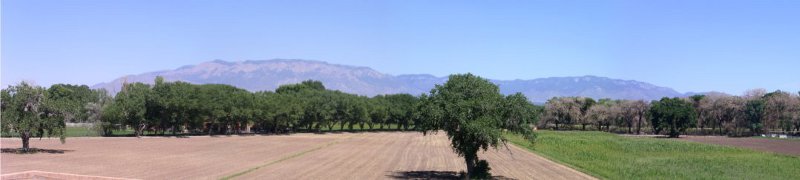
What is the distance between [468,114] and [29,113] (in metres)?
46.0

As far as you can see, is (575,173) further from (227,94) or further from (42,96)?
(227,94)

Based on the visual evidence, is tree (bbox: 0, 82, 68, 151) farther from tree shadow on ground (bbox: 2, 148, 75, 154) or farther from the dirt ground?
the dirt ground

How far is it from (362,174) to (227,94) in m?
93.8

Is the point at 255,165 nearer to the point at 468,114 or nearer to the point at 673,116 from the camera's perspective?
the point at 468,114

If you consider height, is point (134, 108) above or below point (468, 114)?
above

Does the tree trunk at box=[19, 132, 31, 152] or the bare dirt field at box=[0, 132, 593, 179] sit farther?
the tree trunk at box=[19, 132, 31, 152]

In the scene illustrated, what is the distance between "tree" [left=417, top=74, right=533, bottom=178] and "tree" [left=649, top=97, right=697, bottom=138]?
140 meters

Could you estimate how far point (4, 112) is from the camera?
61594 millimetres

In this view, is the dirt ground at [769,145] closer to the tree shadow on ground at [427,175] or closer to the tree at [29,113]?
the tree shadow on ground at [427,175]

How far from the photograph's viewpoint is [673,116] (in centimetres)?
17325

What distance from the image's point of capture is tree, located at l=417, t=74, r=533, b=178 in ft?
140

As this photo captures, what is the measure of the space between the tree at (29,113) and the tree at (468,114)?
40044 mm

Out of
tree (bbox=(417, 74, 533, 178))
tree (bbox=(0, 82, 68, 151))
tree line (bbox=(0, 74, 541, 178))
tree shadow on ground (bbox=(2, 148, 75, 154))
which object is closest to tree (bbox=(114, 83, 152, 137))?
tree line (bbox=(0, 74, 541, 178))

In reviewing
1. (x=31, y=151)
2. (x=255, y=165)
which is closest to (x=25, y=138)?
(x=31, y=151)
